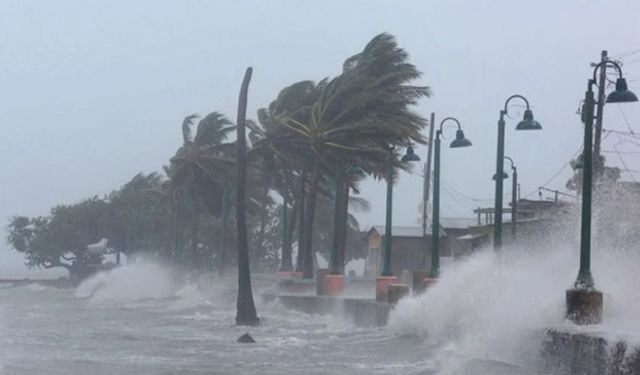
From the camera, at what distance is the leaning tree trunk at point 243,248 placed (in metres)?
32.8

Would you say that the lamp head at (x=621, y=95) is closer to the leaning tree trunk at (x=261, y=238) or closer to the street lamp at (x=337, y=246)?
the street lamp at (x=337, y=246)

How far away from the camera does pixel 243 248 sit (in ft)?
111

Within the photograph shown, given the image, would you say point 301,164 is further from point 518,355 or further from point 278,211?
point 278,211

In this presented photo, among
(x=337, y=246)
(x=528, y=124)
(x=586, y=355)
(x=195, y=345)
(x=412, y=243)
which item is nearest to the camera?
(x=586, y=355)

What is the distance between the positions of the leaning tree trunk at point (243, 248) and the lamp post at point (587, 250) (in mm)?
16951

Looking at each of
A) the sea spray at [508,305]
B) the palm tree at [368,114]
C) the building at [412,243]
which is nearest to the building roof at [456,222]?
the building at [412,243]

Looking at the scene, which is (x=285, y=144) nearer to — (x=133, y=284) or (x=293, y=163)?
(x=293, y=163)

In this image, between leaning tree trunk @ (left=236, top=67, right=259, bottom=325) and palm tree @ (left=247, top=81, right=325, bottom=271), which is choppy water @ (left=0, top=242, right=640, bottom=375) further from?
palm tree @ (left=247, top=81, right=325, bottom=271)

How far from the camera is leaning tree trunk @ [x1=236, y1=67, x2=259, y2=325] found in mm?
32750

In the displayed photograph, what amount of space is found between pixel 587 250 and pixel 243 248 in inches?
723

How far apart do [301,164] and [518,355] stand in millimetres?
30229

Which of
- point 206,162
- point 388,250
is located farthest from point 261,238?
point 388,250

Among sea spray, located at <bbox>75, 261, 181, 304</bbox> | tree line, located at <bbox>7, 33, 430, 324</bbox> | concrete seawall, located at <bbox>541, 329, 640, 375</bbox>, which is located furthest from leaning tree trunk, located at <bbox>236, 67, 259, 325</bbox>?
sea spray, located at <bbox>75, 261, 181, 304</bbox>

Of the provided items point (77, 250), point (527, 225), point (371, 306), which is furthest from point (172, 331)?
point (77, 250)
